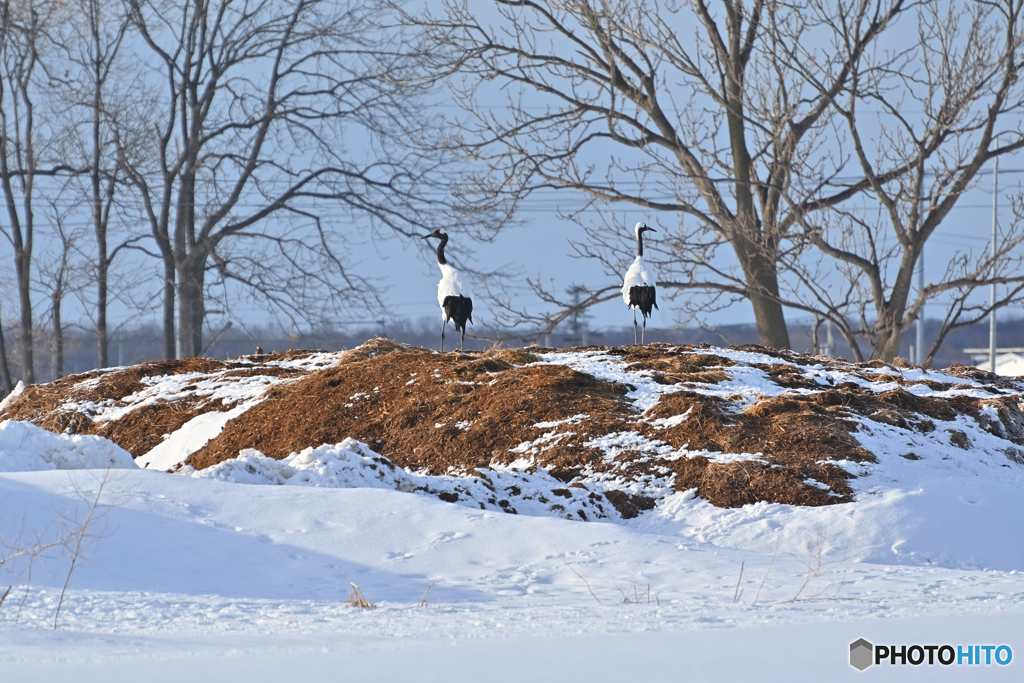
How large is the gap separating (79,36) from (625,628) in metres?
22.2

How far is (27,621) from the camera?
11.2 ft

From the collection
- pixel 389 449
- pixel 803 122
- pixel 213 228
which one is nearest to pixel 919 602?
pixel 389 449

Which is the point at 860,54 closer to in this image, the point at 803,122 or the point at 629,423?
the point at 803,122

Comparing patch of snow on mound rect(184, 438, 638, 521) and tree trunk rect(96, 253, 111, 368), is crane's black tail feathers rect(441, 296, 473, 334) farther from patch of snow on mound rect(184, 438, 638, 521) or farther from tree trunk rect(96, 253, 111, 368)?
tree trunk rect(96, 253, 111, 368)

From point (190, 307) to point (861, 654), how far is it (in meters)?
19.7

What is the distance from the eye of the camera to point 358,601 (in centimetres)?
382

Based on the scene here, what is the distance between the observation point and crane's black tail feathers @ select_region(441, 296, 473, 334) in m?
10.5

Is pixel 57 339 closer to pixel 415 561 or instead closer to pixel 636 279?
pixel 636 279

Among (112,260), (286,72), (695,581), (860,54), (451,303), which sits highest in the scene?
(286,72)

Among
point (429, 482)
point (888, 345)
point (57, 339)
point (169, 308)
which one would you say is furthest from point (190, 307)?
point (429, 482)

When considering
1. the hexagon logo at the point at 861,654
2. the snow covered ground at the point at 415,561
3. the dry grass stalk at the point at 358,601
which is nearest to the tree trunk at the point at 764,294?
the snow covered ground at the point at 415,561

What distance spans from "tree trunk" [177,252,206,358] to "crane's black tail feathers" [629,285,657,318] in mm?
12380

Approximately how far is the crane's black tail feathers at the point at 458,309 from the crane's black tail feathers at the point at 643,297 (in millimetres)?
1912

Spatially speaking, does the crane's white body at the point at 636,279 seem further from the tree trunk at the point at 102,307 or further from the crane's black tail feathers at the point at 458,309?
the tree trunk at the point at 102,307
